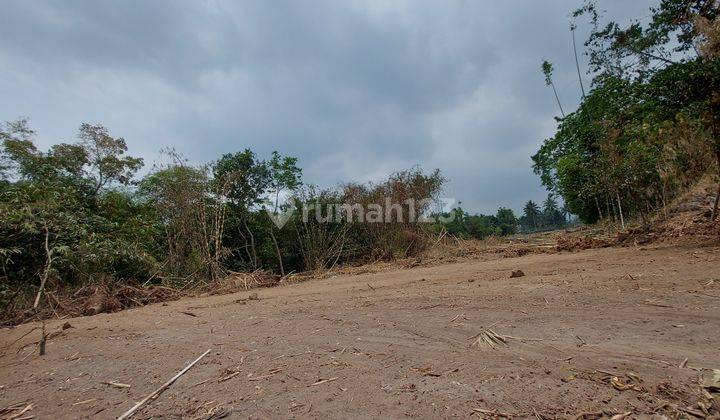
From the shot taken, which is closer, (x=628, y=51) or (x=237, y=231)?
(x=628, y=51)

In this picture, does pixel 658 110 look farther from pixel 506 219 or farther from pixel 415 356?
pixel 506 219

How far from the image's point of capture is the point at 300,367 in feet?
8.01

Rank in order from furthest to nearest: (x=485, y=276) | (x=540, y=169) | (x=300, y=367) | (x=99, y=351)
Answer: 1. (x=540, y=169)
2. (x=485, y=276)
3. (x=99, y=351)
4. (x=300, y=367)

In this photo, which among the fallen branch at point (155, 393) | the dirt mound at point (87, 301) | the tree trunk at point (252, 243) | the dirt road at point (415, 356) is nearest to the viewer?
the dirt road at point (415, 356)

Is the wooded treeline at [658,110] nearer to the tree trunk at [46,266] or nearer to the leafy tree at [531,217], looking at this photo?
the tree trunk at [46,266]

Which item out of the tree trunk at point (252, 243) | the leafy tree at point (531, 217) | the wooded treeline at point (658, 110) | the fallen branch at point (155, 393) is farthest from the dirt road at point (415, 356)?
the leafy tree at point (531, 217)

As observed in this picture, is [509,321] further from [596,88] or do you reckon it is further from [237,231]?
[237,231]

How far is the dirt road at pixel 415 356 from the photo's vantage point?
71.7 inches

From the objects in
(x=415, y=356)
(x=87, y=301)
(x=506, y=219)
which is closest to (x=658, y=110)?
(x=415, y=356)

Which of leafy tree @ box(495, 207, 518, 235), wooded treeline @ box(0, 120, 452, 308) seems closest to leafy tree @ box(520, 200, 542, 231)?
leafy tree @ box(495, 207, 518, 235)

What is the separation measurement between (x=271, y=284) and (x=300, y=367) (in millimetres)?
6414

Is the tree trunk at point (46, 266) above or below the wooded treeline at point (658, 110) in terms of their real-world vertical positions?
below

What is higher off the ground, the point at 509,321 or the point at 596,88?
the point at 596,88

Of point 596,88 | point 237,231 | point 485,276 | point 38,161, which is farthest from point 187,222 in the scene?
point 596,88
